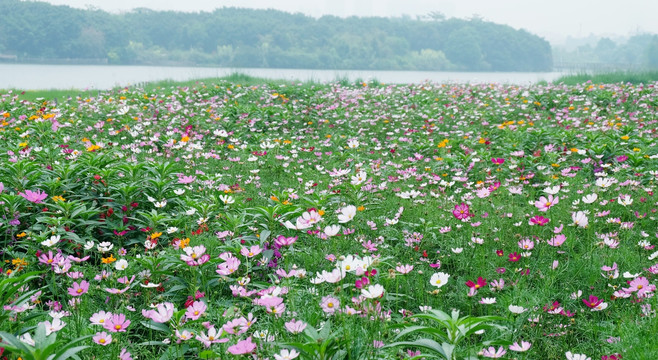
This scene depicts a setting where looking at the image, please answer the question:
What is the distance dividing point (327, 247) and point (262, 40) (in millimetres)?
28256

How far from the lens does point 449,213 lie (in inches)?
123

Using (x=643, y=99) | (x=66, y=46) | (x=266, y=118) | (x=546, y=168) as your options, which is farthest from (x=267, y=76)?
(x=66, y=46)

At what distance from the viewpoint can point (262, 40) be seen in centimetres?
2911

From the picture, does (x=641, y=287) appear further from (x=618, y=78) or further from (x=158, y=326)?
(x=618, y=78)

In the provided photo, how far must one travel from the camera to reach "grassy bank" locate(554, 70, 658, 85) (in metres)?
10.0

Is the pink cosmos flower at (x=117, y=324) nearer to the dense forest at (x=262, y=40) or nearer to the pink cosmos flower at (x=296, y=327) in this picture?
the pink cosmos flower at (x=296, y=327)

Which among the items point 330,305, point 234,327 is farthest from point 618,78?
point 234,327

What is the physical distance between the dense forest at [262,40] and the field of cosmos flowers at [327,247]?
68.3 ft

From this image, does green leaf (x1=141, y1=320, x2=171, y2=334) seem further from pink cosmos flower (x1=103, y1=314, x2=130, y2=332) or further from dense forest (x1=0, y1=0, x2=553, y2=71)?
dense forest (x1=0, y1=0, x2=553, y2=71)

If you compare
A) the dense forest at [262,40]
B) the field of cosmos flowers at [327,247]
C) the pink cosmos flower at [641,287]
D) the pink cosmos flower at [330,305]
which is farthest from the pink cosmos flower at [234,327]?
the dense forest at [262,40]

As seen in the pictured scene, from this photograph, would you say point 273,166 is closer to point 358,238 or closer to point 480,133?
point 358,238

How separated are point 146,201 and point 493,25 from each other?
34.5 meters

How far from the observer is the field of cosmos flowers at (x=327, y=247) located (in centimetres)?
142

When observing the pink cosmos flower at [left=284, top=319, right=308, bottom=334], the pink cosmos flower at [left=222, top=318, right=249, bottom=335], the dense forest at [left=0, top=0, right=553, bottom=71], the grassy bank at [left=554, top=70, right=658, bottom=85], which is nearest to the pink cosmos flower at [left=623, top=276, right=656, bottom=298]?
the pink cosmos flower at [left=284, top=319, right=308, bottom=334]
